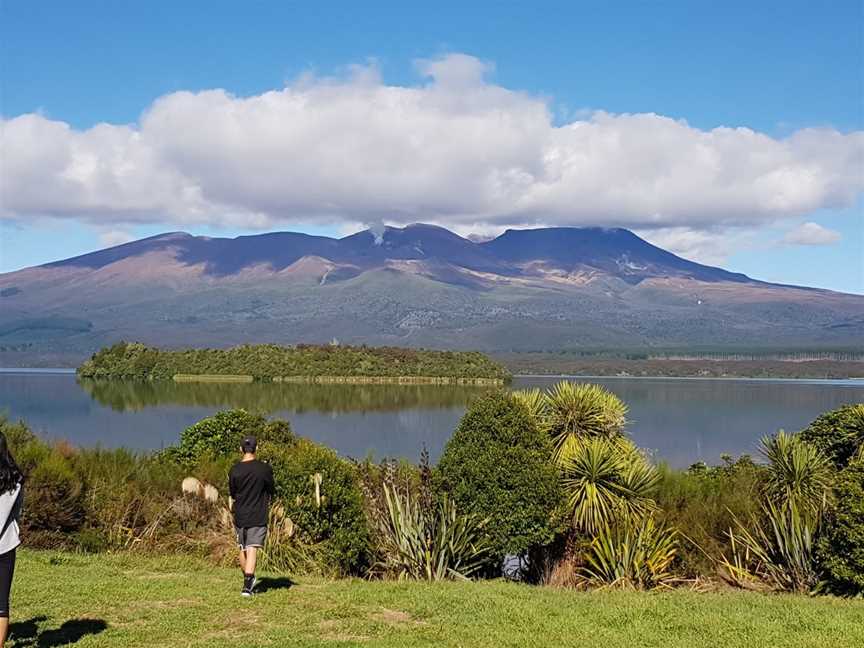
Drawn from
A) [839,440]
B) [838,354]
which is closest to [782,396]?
[839,440]

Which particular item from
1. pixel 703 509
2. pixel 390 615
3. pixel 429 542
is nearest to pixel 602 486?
pixel 703 509

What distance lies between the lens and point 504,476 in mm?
12117

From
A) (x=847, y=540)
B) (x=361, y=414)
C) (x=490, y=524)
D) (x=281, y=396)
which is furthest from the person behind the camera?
(x=281, y=396)

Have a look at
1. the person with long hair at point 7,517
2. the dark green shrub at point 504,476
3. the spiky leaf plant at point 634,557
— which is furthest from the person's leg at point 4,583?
the spiky leaf plant at point 634,557

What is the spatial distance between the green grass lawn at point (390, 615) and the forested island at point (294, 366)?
85.6 meters

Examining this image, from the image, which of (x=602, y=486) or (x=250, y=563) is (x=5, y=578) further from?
(x=602, y=486)

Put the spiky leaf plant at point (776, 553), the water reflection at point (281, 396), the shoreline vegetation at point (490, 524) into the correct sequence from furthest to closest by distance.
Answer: the water reflection at point (281, 396) < the spiky leaf plant at point (776, 553) < the shoreline vegetation at point (490, 524)

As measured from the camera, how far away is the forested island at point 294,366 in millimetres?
97375

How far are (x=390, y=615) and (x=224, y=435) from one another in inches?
426

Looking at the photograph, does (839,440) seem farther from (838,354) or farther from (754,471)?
(838,354)

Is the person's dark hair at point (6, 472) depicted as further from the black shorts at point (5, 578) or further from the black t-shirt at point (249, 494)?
the black t-shirt at point (249, 494)

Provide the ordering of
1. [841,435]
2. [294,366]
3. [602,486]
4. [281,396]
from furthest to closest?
[294,366], [281,396], [841,435], [602,486]

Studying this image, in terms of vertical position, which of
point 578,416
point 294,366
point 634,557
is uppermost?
point 578,416

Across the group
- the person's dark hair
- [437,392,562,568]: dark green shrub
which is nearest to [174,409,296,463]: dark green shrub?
[437,392,562,568]: dark green shrub
